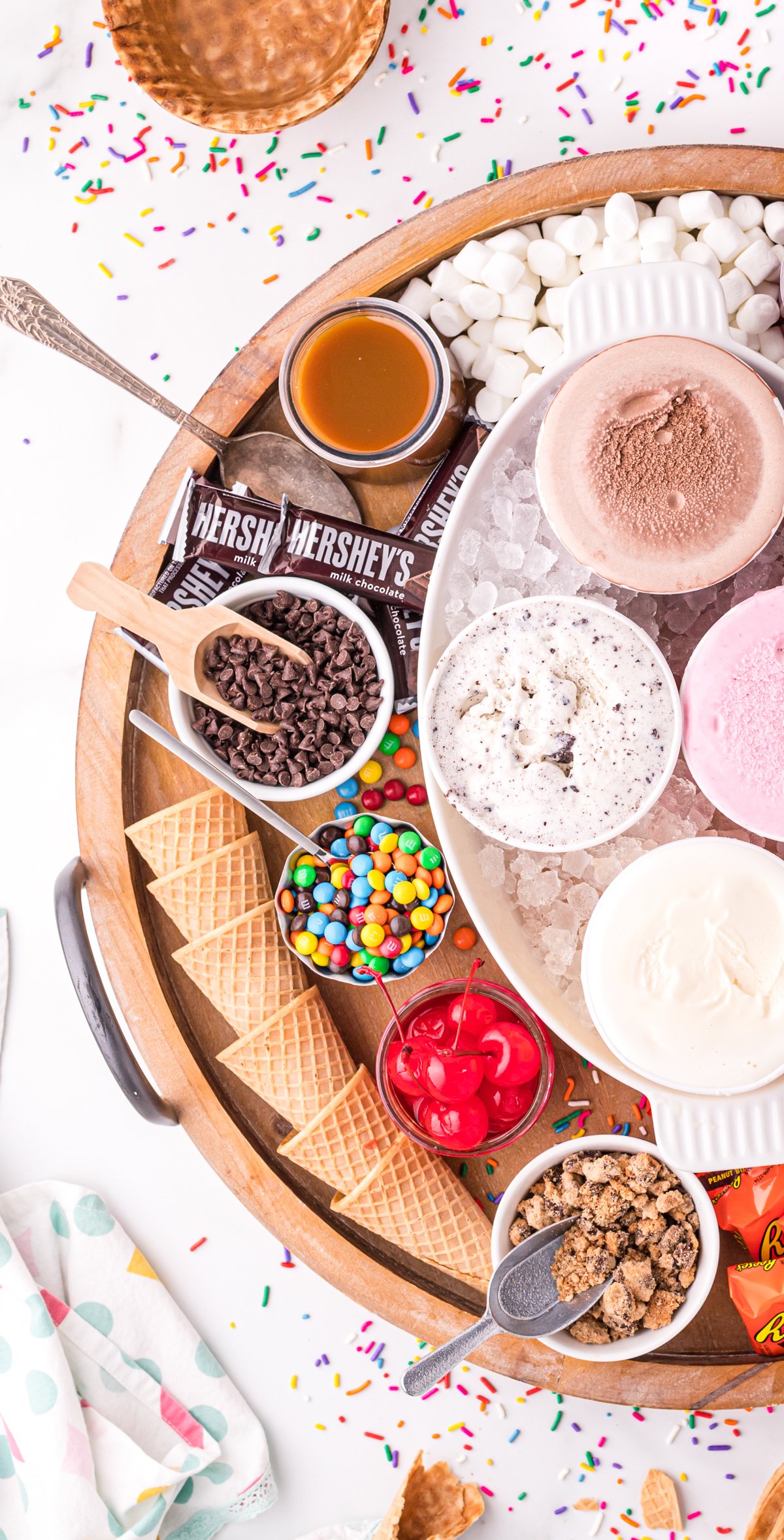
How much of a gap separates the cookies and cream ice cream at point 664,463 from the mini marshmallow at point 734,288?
492mm

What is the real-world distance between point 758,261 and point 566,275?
0.49m

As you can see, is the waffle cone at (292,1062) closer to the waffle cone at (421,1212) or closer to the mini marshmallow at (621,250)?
the waffle cone at (421,1212)

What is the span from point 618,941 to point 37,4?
3318 mm

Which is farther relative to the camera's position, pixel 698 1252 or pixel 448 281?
pixel 448 281

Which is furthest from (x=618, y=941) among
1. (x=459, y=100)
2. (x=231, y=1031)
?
(x=459, y=100)

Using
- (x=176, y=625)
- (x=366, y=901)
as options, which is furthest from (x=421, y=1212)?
(x=176, y=625)

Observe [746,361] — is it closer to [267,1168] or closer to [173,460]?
[173,460]

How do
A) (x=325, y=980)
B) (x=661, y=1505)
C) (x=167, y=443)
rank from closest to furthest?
1. (x=325, y=980)
2. (x=661, y=1505)
3. (x=167, y=443)

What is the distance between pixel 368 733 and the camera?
269 centimetres

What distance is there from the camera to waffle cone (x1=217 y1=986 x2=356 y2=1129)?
106 inches

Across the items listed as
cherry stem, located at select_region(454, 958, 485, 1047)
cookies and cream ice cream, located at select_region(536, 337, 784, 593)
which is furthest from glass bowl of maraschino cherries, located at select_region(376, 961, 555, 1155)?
cookies and cream ice cream, located at select_region(536, 337, 784, 593)

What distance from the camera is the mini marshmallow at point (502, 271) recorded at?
2.71 meters

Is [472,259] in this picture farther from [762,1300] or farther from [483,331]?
[762,1300]

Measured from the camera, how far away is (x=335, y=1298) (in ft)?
10.5
